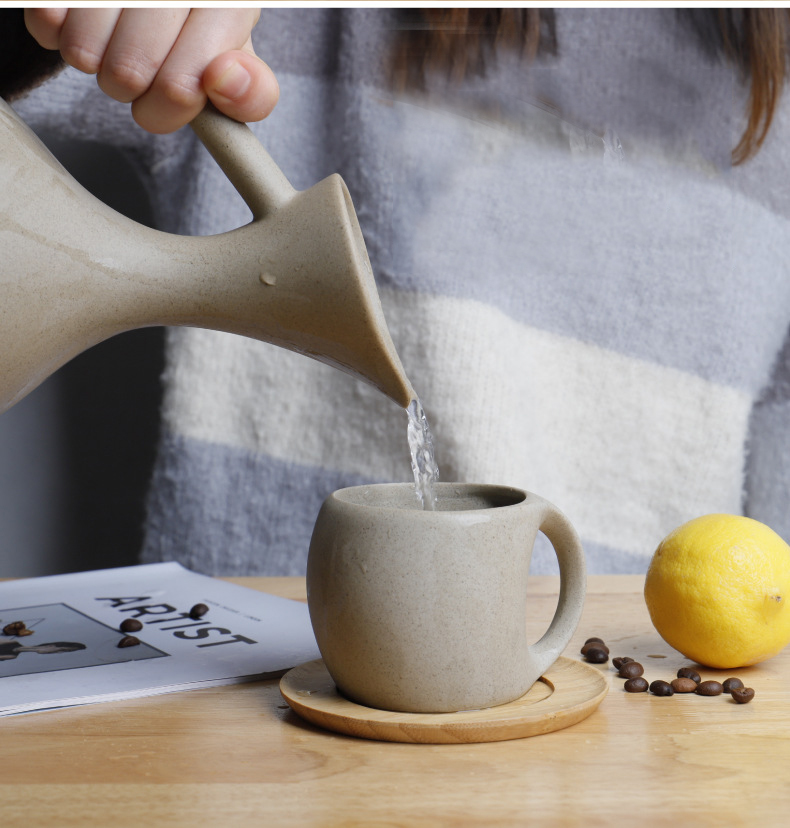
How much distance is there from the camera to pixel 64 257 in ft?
1.86

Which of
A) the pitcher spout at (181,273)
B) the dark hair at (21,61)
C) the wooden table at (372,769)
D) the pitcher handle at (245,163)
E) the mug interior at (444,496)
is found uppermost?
the dark hair at (21,61)

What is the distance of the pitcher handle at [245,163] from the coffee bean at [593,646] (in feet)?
1.35

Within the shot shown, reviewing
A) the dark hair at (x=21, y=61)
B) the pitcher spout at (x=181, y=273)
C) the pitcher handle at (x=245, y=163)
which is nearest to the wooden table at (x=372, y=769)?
the pitcher spout at (x=181, y=273)

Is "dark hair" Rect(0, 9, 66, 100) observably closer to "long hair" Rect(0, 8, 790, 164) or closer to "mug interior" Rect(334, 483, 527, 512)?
"long hair" Rect(0, 8, 790, 164)

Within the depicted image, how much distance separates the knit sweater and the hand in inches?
27.4

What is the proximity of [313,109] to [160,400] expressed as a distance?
1.77ft

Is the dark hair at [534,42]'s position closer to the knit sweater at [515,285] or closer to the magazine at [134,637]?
the knit sweater at [515,285]

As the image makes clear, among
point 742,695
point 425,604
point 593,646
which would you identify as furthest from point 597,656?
point 425,604

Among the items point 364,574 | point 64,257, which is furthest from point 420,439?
point 64,257

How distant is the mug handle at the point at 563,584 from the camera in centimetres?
61

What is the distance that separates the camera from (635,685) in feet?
2.13

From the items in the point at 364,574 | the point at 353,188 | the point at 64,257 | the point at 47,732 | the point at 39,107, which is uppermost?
the point at 39,107

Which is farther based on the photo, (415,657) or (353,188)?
(353,188)

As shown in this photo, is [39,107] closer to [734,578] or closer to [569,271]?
[569,271]
